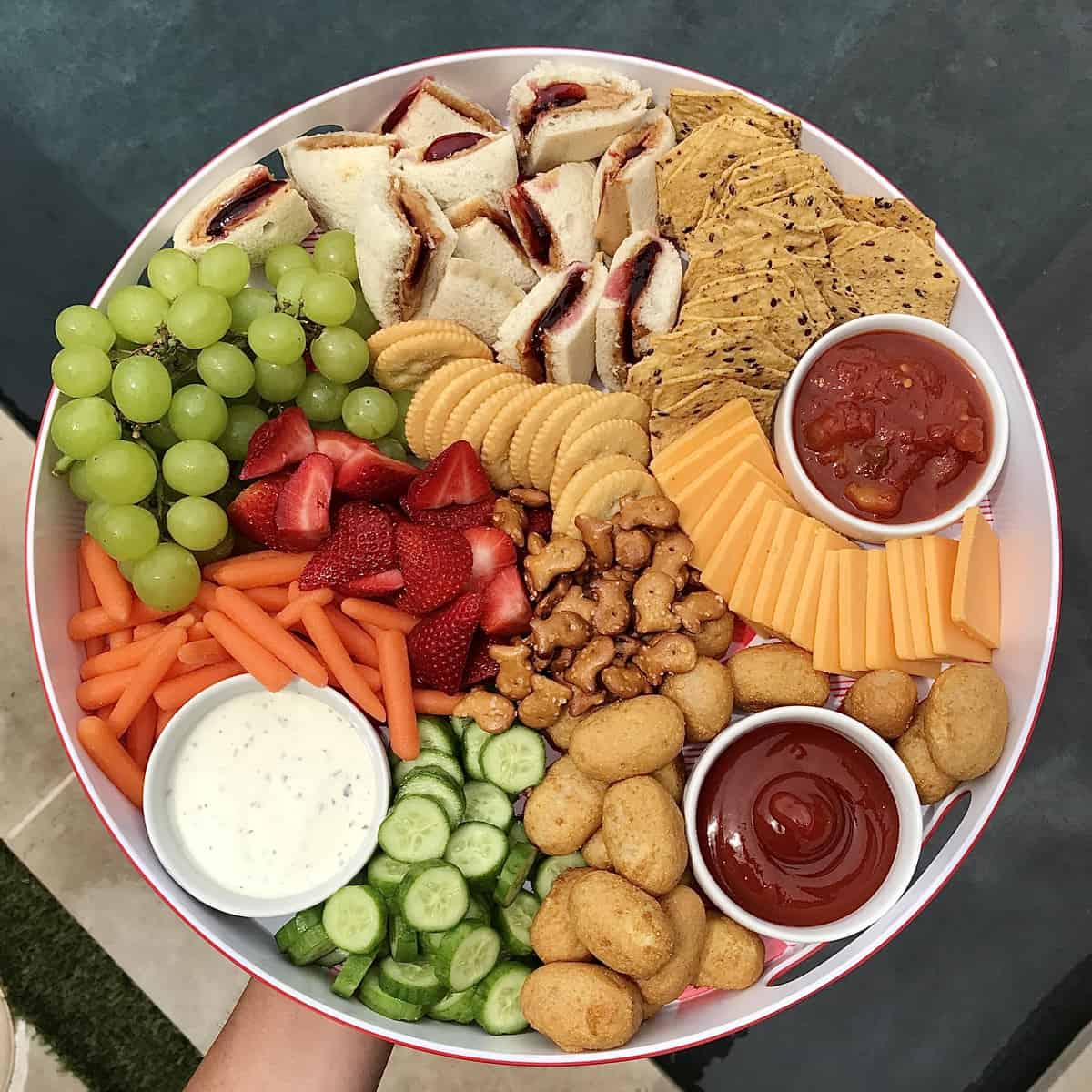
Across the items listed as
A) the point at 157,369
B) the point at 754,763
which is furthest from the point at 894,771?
the point at 157,369

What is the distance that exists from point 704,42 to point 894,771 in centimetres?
168

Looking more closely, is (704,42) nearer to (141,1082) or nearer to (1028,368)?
(1028,368)

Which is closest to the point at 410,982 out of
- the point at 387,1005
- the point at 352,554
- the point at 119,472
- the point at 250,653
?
the point at 387,1005

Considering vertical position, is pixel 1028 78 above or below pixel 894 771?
above

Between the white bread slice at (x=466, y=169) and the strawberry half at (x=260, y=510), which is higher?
the white bread slice at (x=466, y=169)

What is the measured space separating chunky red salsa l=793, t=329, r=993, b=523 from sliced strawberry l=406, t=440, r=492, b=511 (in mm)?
513

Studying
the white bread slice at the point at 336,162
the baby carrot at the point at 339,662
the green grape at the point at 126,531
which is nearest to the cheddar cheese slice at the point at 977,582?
the baby carrot at the point at 339,662

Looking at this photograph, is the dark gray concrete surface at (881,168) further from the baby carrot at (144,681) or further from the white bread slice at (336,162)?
the baby carrot at (144,681)

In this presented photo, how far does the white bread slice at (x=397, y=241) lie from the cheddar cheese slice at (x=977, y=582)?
928 millimetres

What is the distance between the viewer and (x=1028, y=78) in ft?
7.39

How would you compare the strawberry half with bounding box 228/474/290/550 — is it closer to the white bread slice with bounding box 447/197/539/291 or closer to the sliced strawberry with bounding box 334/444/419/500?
the sliced strawberry with bounding box 334/444/419/500

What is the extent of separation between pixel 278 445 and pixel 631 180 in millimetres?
714

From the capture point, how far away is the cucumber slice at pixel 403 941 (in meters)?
1.49

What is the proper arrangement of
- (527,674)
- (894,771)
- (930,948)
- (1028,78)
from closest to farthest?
(894,771) < (527,674) < (930,948) < (1028,78)
